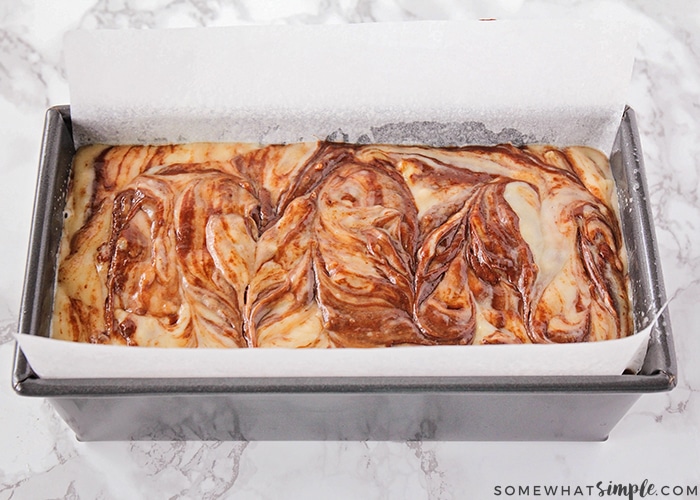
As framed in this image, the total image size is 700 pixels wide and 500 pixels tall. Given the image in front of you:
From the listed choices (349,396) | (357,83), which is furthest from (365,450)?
(357,83)

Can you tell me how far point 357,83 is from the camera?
6.91 ft

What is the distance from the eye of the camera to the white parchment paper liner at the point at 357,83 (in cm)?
206

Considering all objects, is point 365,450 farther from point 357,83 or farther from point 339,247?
point 357,83

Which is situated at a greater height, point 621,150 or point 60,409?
point 621,150

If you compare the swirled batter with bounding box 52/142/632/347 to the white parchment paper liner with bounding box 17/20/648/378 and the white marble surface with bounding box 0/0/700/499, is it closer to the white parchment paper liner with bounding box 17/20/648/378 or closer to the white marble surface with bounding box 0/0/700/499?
the white parchment paper liner with bounding box 17/20/648/378

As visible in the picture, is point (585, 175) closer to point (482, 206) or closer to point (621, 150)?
point (621, 150)

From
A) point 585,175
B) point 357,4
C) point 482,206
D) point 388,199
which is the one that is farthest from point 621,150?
point 357,4

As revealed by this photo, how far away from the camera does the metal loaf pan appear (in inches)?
63.7

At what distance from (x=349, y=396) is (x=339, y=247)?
1.23 feet

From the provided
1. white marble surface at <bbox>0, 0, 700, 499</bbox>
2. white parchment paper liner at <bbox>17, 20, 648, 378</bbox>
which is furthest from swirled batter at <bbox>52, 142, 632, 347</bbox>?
white marble surface at <bbox>0, 0, 700, 499</bbox>

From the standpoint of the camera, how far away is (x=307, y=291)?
1.87 m

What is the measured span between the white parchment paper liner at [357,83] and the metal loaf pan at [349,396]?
127 millimetres

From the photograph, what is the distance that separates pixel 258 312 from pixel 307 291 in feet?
0.35

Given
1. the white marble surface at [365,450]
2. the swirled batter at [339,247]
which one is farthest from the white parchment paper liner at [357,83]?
the white marble surface at [365,450]
